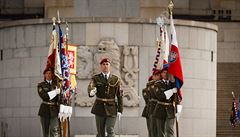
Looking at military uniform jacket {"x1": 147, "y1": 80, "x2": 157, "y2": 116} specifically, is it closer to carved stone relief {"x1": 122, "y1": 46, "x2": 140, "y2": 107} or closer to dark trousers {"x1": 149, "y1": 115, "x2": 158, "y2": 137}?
dark trousers {"x1": 149, "y1": 115, "x2": 158, "y2": 137}

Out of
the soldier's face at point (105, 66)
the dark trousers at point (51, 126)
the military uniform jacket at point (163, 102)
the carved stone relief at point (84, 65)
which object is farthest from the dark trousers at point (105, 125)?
the carved stone relief at point (84, 65)

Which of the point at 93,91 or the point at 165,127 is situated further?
the point at 165,127

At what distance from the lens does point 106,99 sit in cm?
1889

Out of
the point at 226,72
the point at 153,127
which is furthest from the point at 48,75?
the point at 226,72

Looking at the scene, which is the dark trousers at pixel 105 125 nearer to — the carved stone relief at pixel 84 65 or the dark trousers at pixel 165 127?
the dark trousers at pixel 165 127

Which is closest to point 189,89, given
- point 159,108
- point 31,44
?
point 31,44

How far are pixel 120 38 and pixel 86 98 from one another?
1962 mm

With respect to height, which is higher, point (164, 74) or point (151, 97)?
point (164, 74)

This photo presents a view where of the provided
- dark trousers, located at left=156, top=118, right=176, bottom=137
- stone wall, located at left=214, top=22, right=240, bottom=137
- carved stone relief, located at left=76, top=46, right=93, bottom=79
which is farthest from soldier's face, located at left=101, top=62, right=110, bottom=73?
stone wall, located at left=214, top=22, right=240, bottom=137

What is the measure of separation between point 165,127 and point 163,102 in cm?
54

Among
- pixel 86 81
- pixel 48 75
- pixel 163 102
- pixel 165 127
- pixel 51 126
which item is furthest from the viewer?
pixel 86 81

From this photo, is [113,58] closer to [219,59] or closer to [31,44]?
[31,44]

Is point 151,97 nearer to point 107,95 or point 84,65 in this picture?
point 107,95

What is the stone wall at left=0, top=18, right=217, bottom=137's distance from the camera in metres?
25.3
